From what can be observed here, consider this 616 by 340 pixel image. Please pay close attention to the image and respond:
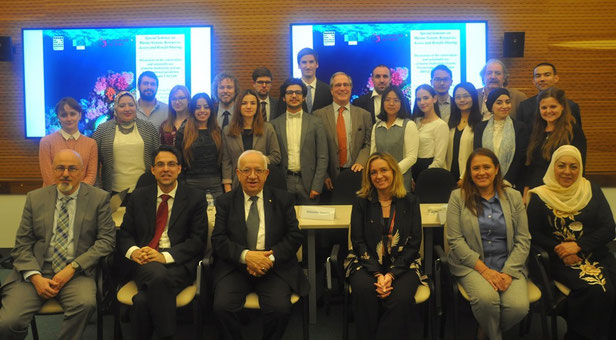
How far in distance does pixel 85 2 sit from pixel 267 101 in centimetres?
234

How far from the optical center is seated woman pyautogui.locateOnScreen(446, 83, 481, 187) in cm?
468

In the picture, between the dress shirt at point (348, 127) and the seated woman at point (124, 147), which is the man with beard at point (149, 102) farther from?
the dress shirt at point (348, 127)

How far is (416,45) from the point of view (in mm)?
5789

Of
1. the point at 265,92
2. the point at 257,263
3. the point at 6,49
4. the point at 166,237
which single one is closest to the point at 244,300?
the point at 257,263

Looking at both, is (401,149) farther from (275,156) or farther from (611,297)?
(611,297)

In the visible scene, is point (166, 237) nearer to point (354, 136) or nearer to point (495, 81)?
point (354, 136)

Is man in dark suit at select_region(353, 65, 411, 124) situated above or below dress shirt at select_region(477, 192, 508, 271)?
above

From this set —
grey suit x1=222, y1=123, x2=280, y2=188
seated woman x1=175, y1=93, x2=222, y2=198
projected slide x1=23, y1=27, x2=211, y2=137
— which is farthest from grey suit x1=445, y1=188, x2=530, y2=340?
projected slide x1=23, y1=27, x2=211, y2=137

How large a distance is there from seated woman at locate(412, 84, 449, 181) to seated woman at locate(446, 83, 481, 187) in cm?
9

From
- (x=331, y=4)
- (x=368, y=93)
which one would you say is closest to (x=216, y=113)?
(x=368, y=93)

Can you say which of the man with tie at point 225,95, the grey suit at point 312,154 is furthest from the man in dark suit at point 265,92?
the grey suit at point 312,154

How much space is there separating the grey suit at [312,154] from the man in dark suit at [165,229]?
49.5 inches

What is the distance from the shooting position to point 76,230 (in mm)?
3434

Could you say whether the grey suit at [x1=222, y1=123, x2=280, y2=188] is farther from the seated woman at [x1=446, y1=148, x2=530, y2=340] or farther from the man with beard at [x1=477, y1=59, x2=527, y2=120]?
the man with beard at [x1=477, y1=59, x2=527, y2=120]
